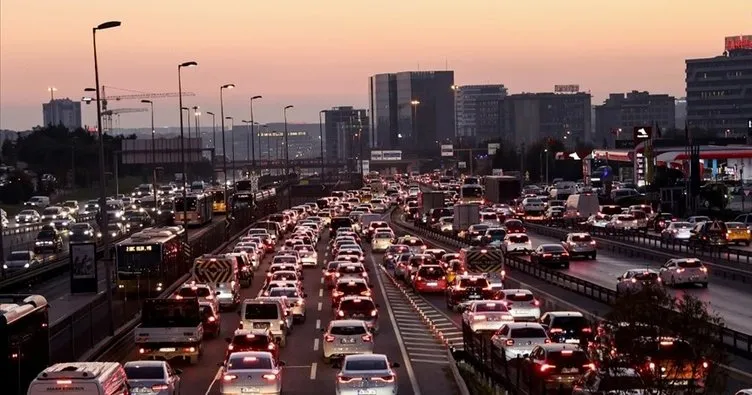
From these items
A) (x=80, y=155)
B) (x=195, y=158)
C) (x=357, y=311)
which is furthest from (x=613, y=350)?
(x=80, y=155)

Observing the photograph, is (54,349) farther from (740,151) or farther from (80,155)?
(80,155)

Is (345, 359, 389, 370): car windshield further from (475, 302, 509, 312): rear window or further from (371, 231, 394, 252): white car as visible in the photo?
(371, 231, 394, 252): white car

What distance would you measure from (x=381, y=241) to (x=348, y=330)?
52264 mm

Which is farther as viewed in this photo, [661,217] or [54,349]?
[661,217]

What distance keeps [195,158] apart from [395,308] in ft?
279

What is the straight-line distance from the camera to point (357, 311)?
42.6 meters

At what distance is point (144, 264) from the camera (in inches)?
2245

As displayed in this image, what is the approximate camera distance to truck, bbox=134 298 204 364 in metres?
36.2

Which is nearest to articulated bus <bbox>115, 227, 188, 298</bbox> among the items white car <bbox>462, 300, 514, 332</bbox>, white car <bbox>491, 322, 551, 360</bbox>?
white car <bbox>462, 300, 514, 332</bbox>

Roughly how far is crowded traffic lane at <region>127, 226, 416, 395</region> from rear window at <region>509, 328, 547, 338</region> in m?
2.79

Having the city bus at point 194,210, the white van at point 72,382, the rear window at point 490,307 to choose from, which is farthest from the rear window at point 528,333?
the city bus at point 194,210

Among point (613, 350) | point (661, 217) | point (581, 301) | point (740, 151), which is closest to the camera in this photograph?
point (613, 350)

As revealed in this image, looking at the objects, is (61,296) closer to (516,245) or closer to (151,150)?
(516,245)

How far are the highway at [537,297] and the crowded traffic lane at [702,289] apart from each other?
3.04 m
